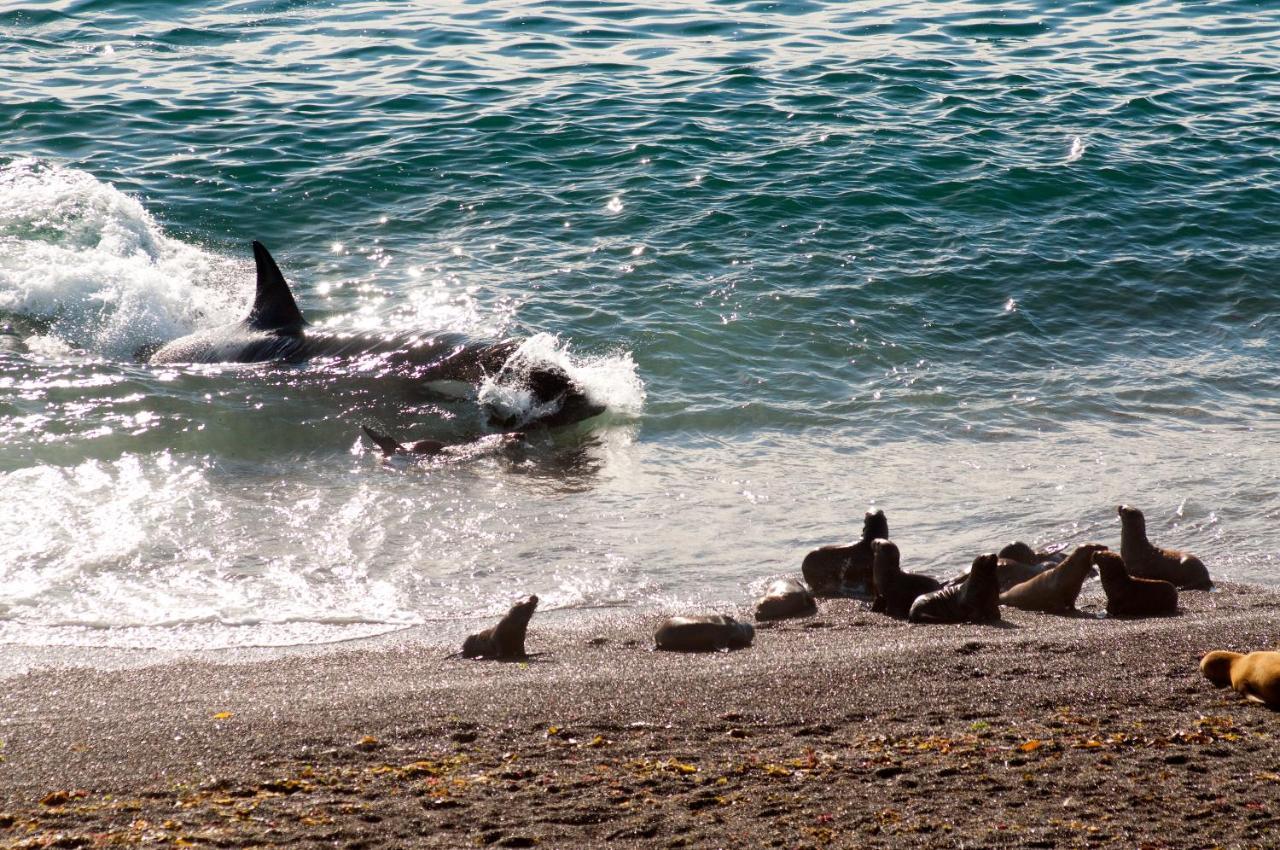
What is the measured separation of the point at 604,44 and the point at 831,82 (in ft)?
14.9

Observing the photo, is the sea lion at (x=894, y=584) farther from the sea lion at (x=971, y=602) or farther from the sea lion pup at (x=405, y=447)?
the sea lion pup at (x=405, y=447)

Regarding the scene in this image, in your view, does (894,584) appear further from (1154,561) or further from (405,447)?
(405,447)

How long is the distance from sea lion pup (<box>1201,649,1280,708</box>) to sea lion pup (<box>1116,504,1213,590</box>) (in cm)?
193

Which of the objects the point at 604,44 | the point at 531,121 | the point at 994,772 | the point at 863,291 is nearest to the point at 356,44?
the point at 604,44

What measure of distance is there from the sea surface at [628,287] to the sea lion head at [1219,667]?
241 cm

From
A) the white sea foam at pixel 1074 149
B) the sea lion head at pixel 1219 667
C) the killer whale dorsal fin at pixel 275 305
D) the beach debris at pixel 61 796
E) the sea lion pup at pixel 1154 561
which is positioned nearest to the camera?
the beach debris at pixel 61 796

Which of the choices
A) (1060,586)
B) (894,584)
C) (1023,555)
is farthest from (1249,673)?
(1023,555)

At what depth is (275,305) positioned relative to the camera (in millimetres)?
11539

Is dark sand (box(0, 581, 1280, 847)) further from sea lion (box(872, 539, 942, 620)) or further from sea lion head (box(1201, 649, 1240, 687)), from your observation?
sea lion (box(872, 539, 942, 620))

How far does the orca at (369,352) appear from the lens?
409 inches

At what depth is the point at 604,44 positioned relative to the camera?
74.0 feet

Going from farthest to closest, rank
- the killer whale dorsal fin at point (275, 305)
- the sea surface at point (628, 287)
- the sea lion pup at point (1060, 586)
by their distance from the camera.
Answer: the killer whale dorsal fin at point (275, 305)
the sea surface at point (628, 287)
the sea lion pup at point (1060, 586)

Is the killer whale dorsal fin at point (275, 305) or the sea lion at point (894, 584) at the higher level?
the killer whale dorsal fin at point (275, 305)

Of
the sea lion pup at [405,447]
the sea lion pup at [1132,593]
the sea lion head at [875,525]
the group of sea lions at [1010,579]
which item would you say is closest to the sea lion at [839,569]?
the group of sea lions at [1010,579]
